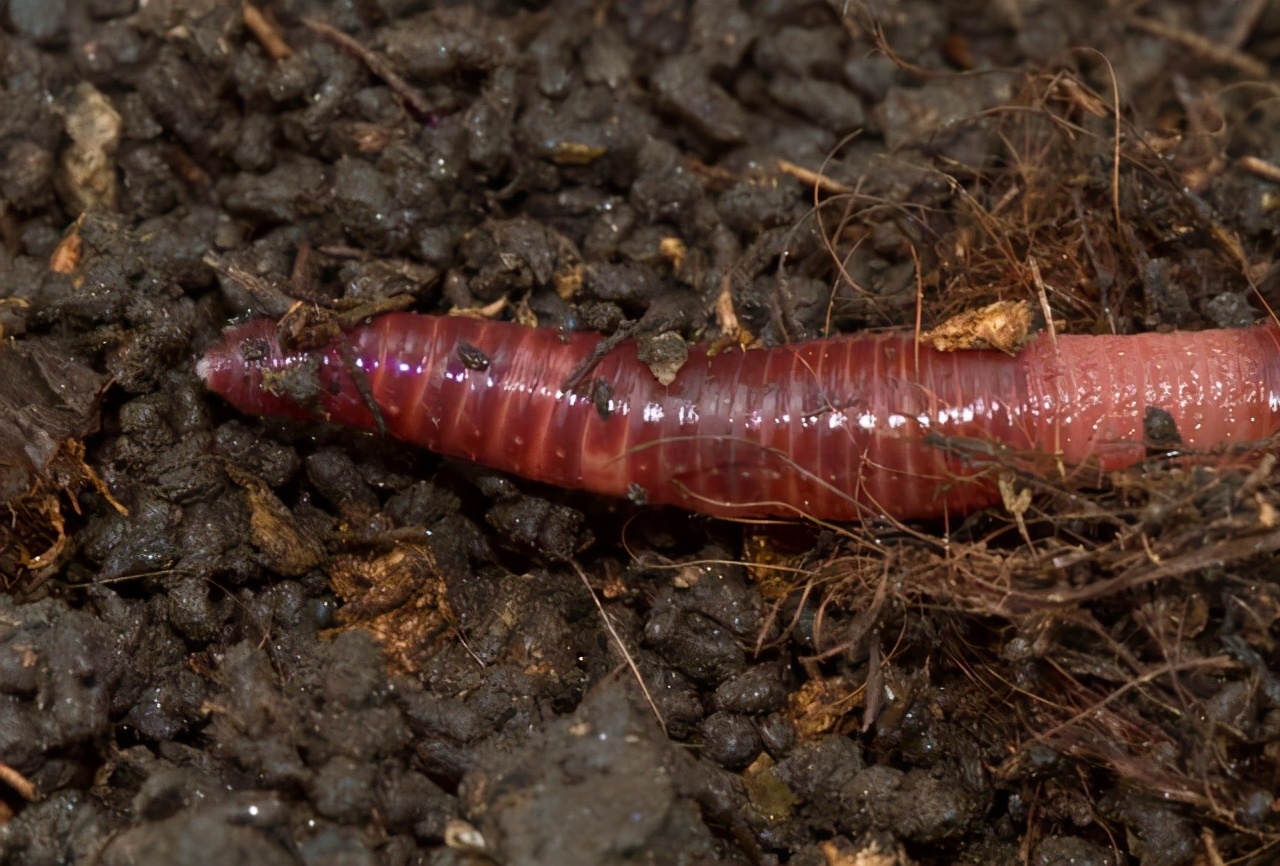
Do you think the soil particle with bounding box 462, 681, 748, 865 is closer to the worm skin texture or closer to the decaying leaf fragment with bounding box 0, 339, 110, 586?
the worm skin texture

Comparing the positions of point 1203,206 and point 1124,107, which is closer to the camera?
point 1203,206

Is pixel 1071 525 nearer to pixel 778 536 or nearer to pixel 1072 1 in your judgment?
pixel 778 536

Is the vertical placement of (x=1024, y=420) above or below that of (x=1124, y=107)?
below

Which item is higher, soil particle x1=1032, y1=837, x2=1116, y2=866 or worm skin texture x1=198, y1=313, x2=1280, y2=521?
worm skin texture x1=198, y1=313, x2=1280, y2=521

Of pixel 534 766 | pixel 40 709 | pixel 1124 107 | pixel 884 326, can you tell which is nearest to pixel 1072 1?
pixel 1124 107

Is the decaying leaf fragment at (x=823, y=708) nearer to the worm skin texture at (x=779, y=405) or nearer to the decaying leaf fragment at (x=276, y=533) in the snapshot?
the worm skin texture at (x=779, y=405)

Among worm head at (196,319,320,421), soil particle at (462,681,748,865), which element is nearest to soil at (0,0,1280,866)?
soil particle at (462,681,748,865)

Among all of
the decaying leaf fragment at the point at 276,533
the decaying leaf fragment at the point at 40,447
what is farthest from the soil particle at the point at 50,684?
the decaying leaf fragment at the point at 276,533
